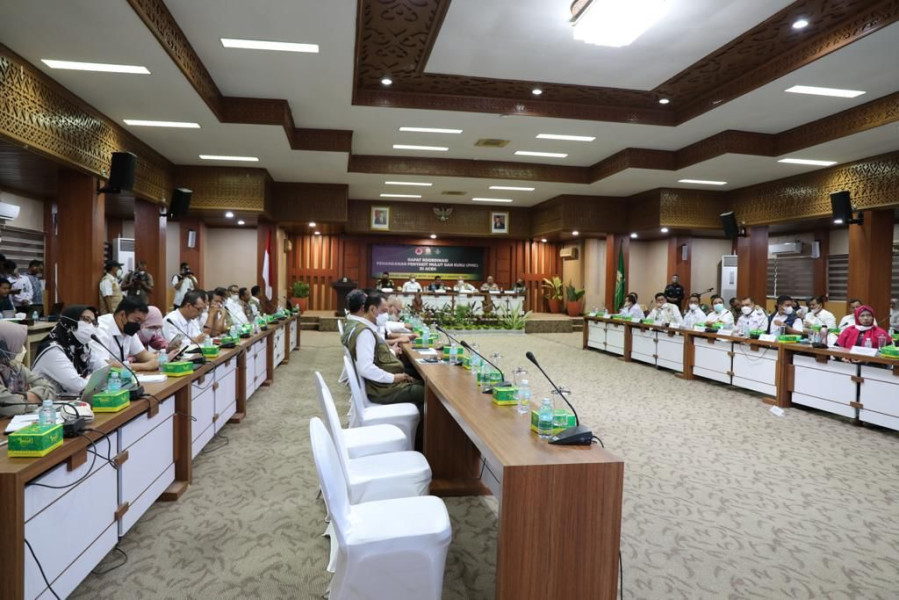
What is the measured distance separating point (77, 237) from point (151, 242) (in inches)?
106

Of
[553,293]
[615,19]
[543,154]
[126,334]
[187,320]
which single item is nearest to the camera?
[126,334]

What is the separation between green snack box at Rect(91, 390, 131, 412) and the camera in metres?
2.42

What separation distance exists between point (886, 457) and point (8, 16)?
306 inches

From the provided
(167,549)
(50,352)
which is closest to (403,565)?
(167,549)

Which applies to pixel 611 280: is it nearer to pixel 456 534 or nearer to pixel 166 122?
pixel 166 122

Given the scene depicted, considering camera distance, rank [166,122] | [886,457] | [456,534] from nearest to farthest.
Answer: [456,534] → [886,457] → [166,122]

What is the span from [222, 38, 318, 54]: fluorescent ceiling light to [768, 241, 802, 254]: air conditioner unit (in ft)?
43.6

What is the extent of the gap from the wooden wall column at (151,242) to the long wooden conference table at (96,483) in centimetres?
606

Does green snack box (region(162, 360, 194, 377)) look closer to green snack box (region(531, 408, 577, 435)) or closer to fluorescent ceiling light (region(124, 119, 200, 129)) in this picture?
green snack box (region(531, 408, 577, 435))

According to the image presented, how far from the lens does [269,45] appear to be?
539cm

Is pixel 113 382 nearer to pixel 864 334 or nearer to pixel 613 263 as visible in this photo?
pixel 864 334

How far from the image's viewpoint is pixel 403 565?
186 cm

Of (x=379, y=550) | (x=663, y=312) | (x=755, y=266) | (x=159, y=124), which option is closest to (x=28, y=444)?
(x=379, y=550)

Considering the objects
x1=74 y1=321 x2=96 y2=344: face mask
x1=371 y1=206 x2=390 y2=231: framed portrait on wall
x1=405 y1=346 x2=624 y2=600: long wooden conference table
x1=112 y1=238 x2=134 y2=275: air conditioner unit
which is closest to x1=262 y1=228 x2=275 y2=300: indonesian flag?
x1=112 y1=238 x2=134 y2=275: air conditioner unit
